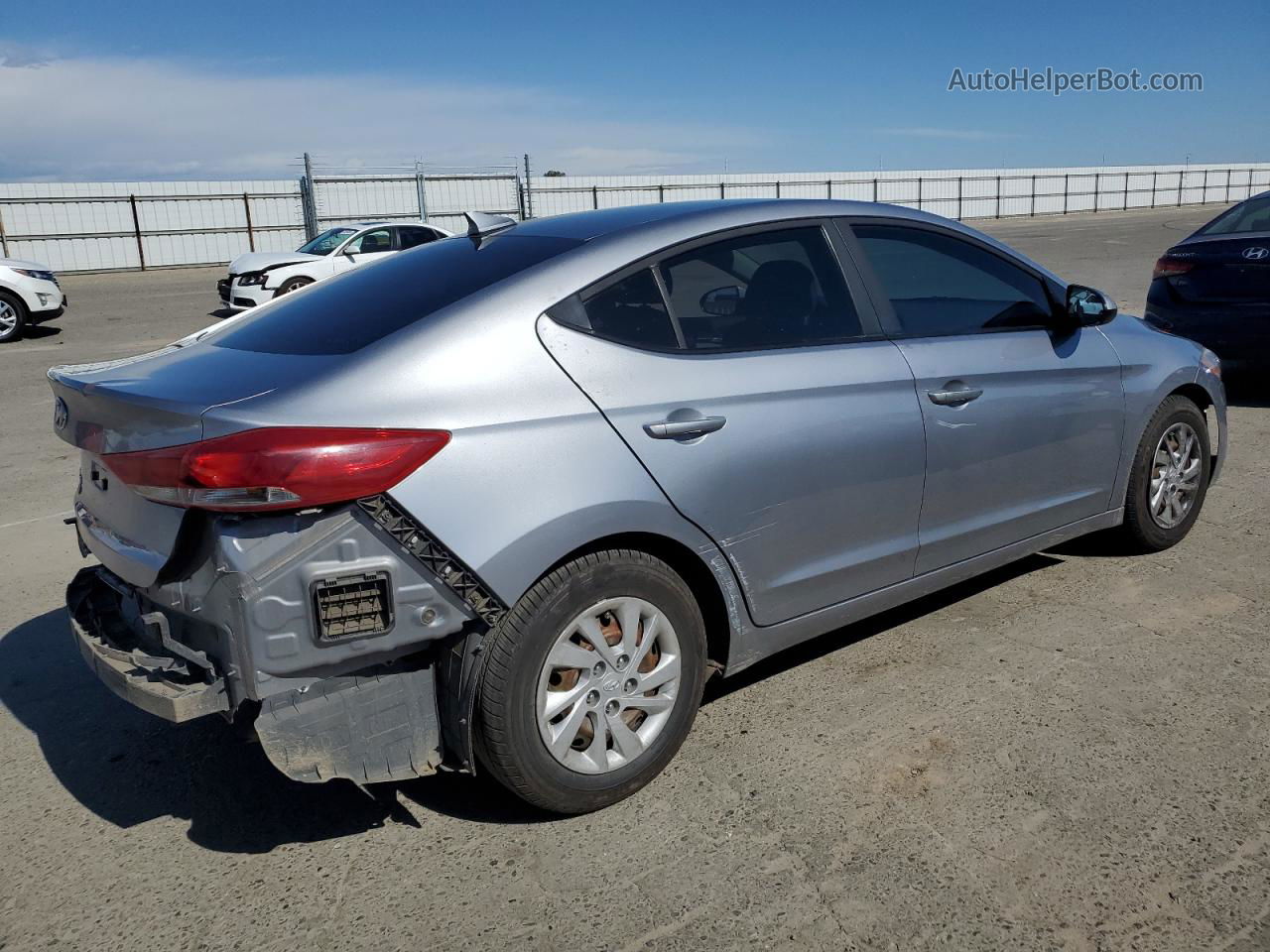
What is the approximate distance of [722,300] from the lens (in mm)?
3418

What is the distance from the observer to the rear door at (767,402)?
9.94 ft

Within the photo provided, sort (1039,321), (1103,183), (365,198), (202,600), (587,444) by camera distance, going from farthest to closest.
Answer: (1103,183), (365,198), (1039,321), (587,444), (202,600)

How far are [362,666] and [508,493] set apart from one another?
1.82 ft

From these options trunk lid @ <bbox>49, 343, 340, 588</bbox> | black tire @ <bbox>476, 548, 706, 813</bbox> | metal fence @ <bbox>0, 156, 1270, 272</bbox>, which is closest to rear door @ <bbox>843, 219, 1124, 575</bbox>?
black tire @ <bbox>476, 548, 706, 813</bbox>

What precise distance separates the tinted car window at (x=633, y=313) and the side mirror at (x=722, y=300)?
20 cm

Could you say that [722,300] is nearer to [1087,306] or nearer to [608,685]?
[608,685]

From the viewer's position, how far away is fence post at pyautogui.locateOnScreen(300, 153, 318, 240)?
31.9 meters

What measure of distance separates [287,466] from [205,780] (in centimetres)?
140

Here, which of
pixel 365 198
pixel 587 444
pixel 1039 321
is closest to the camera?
pixel 587 444

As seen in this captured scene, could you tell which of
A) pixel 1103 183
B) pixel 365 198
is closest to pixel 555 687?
pixel 365 198

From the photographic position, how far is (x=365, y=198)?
32.8 m

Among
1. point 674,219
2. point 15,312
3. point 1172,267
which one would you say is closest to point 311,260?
point 15,312

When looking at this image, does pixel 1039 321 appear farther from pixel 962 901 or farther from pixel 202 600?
pixel 202 600

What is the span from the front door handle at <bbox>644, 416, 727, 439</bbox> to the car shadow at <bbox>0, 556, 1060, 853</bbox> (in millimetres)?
1137
